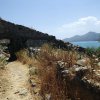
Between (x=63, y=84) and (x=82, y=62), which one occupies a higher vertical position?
(x=82, y=62)

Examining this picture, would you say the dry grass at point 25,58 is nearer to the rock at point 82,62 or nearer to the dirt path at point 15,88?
the dirt path at point 15,88

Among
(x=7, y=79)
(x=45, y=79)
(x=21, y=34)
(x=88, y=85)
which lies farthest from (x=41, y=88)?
(x=21, y=34)

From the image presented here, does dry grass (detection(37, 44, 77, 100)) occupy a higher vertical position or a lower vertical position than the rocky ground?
higher

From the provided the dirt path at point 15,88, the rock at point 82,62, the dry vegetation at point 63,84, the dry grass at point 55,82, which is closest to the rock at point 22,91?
the dirt path at point 15,88

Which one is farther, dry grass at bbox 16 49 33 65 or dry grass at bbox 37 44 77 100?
dry grass at bbox 16 49 33 65

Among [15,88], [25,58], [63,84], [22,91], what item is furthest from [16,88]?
[25,58]

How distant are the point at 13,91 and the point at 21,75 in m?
2.18

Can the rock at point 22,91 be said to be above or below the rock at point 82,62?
below

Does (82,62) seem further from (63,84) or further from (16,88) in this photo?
(16,88)

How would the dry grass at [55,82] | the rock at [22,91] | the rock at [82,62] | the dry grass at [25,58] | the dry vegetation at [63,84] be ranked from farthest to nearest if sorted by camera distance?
the dry grass at [25,58] → the rock at [22,91] → the rock at [82,62] → the dry grass at [55,82] → the dry vegetation at [63,84]

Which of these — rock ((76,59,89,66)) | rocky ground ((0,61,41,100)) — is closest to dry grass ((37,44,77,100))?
→ rock ((76,59,89,66))

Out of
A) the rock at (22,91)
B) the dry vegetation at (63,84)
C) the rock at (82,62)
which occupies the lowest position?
the rock at (22,91)

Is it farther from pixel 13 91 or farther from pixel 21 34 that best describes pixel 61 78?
pixel 21 34

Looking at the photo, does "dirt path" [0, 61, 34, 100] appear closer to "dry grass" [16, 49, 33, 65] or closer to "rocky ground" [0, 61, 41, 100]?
"rocky ground" [0, 61, 41, 100]
